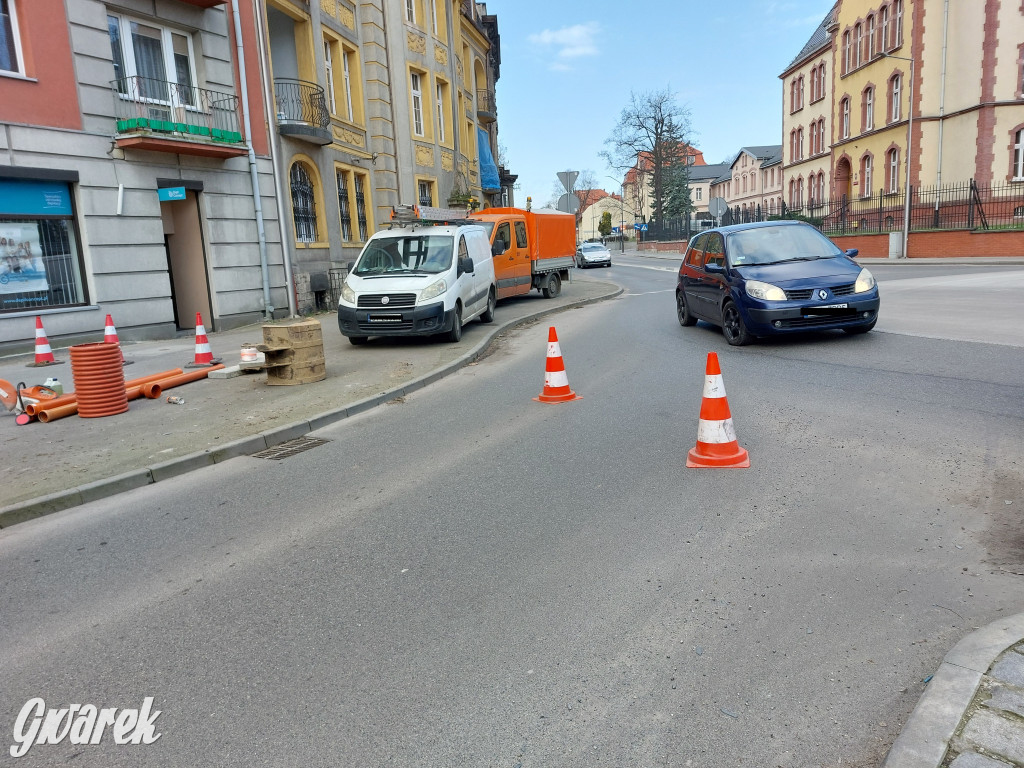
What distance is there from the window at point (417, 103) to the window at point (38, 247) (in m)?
15.1

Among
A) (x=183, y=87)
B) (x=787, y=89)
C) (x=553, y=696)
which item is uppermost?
(x=787, y=89)

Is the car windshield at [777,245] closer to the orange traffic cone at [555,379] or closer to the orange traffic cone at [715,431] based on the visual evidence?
the orange traffic cone at [555,379]

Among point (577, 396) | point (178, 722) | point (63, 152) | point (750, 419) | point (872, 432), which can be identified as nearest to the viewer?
point (178, 722)

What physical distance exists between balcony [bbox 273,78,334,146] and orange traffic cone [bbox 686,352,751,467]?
1647 cm

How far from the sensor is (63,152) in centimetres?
1422

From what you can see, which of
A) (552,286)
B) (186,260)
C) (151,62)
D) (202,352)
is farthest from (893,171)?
(202,352)

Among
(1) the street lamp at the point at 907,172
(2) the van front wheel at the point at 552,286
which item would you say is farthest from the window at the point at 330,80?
(1) the street lamp at the point at 907,172

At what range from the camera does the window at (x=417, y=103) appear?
27.6 m

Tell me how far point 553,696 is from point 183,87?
1770 cm

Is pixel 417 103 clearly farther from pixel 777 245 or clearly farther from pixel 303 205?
pixel 777 245

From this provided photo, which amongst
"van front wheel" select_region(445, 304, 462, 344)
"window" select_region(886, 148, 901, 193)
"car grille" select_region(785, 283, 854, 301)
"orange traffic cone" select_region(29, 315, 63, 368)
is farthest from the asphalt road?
"window" select_region(886, 148, 901, 193)

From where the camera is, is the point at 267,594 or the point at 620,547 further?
the point at 620,547

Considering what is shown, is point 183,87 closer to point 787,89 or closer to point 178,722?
point 178,722

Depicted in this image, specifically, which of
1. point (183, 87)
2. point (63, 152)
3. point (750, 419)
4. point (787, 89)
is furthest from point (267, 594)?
point (787, 89)
